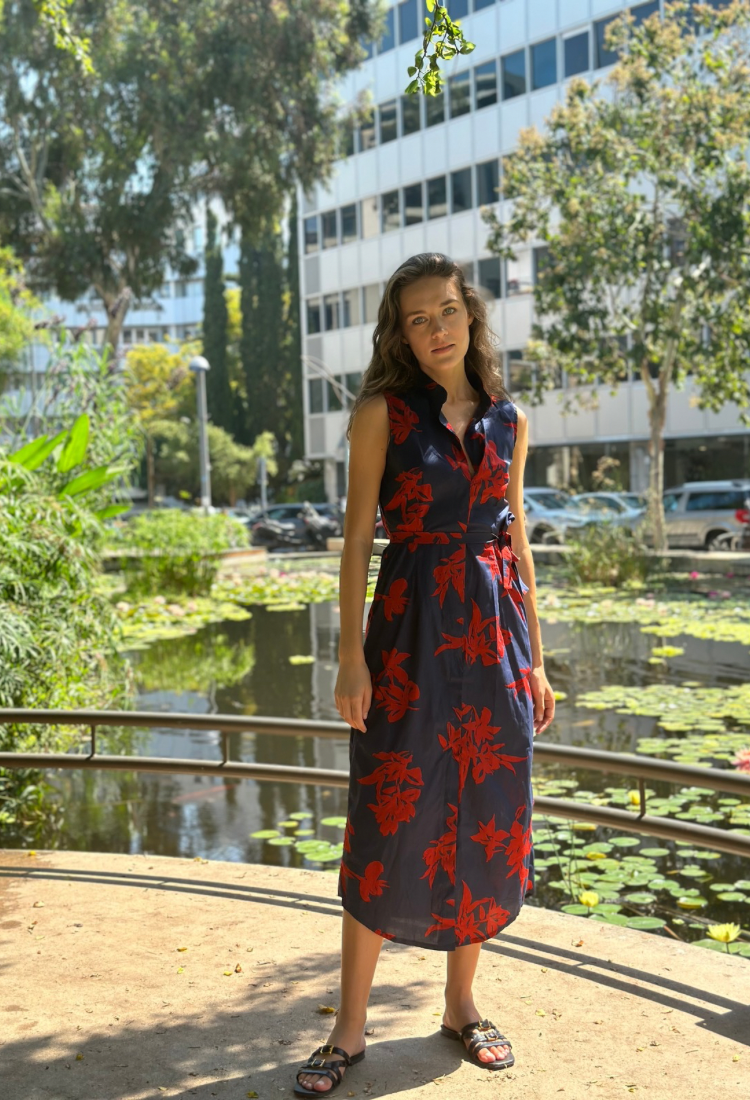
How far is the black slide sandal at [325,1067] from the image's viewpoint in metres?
2.63

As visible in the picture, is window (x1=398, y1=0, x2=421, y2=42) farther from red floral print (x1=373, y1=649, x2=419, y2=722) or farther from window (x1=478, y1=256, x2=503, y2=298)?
red floral print (x1=373, y1=649, x2=419, y2=722)

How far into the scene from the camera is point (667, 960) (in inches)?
134

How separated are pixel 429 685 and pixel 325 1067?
2.88 ft

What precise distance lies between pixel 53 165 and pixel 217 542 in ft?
44.0

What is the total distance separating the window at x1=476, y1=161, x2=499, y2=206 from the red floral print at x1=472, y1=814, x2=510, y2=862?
1311 inches

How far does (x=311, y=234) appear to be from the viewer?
42438 millimetres

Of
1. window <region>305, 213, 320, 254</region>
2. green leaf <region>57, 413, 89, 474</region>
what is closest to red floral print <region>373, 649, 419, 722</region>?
green leaf <region>57, 413, 89, 474</region>

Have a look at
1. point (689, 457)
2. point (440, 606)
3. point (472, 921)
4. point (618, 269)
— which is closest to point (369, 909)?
point (472, 921)

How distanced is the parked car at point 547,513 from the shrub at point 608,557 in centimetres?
858

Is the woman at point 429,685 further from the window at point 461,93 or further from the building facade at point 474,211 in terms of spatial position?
the window at point 461,93

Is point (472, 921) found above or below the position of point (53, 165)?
below

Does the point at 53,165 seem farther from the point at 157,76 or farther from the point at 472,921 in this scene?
the point at 472,921

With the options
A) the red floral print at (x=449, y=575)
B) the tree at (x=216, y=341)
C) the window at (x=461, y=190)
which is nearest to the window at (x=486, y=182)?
the window at (x=461, y=190)

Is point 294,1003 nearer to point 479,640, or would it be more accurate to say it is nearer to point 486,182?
point 479,640
